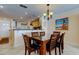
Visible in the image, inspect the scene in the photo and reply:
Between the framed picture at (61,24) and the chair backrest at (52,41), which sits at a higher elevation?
the framed picture at (61,24)

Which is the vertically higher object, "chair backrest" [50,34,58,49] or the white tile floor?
"chair backrest" [50,34,58,49]

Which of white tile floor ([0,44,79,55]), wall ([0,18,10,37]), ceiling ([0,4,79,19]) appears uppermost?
ceiling ([0,4,79,19])

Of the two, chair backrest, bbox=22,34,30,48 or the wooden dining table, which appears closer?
the wooden dining table

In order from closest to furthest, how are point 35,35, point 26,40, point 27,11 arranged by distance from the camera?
point 27,11 → point 26,40 → point 35,35

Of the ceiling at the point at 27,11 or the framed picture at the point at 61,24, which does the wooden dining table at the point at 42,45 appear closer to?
the framed picture at the point at 61,24

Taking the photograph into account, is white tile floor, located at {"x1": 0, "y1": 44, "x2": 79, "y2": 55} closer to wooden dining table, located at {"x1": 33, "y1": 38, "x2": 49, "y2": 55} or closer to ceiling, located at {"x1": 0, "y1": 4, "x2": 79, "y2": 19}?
wooden dining table, located at {"x1": 33, "y1": 38, "x2": 49, "y2": 55}

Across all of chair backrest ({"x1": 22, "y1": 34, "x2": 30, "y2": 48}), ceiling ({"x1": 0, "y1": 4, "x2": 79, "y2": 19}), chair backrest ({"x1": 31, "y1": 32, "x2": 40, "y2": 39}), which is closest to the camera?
ceiling ({"x1": 0, "y1": 4, "x2": 79, "y2": 19})

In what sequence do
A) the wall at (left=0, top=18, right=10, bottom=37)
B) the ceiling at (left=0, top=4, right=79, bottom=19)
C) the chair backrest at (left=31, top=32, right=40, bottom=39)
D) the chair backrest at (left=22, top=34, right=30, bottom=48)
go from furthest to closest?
the chair backrest at (left=31, top=32, right=40, bottom=39), the chair backrest at (left=22, top=34, right=30, bottom=48), the wall at (left=0, top=18, right=10, bottom=37), the ceiling at (left=0, top=4, right=79, bottom=19)

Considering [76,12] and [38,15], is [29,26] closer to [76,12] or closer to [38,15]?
[38,15]

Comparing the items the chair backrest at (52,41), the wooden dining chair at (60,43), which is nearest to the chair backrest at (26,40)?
the chair backrest at (52,41)

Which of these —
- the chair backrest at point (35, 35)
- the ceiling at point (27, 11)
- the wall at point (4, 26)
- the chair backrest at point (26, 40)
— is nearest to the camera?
the ceiling at point (27, 11)

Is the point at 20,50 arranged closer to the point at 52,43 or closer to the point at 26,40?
the point at 26,40

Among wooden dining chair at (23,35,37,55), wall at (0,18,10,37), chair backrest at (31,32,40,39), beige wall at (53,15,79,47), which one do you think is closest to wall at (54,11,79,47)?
beige wall at (53,15,79,47)

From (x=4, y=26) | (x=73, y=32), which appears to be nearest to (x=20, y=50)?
(x=4, y=26)
